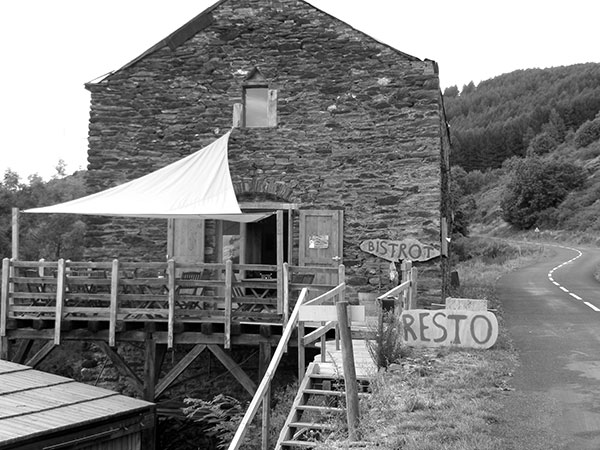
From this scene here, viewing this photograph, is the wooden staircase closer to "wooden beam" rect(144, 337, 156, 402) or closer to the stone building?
"wooden beam" rect(144, 337, 156, 402)

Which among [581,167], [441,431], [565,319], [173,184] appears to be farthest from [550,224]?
[441,431]

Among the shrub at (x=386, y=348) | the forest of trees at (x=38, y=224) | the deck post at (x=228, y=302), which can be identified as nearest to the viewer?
the shrub at (x=386, y=348)

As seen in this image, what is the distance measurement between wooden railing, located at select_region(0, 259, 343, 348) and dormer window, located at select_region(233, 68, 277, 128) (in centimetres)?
381

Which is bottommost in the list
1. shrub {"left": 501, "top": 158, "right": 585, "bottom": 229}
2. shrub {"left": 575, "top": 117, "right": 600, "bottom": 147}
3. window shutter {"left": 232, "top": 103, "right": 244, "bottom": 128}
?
window shutter {"left": 232, "top": 103, "right": 244, "bottom": 128}

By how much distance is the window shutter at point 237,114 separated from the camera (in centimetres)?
1377

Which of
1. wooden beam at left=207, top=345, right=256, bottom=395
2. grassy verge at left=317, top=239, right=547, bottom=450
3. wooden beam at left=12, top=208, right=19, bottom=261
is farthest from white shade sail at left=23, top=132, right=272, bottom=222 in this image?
grassy verge at left=317, top=239, right=547, bottom=450

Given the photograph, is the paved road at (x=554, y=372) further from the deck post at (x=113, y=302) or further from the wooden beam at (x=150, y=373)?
the deck post at (x=113, y=302)

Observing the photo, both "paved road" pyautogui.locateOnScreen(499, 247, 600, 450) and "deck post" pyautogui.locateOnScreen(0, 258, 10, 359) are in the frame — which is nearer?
"paved road" pyautogui.locateOnScreen(499, 247, 600, 450)

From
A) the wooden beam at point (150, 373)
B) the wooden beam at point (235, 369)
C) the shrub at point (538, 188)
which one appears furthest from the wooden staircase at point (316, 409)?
the shrub at point (538, 188)

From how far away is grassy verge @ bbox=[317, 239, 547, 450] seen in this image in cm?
588

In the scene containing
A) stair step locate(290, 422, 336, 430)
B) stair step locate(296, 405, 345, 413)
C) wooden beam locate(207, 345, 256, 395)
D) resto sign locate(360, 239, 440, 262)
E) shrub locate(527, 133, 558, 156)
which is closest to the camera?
stair step locate(290, 422, 336, 430)

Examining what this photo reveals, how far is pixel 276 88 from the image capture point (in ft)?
45.0

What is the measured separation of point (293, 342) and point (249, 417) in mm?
4058

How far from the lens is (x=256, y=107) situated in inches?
547
